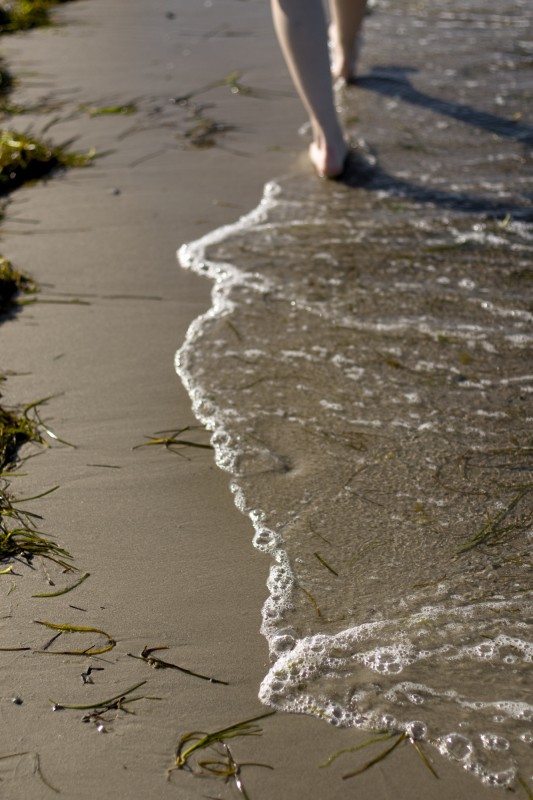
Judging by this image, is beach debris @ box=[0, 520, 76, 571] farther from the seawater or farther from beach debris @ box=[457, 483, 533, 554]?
beach debris @ box=[457, 483, 533, 554]

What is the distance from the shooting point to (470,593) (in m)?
1.90

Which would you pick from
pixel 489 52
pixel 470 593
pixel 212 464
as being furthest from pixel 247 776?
pixel 489 52

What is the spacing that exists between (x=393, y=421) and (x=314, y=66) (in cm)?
167

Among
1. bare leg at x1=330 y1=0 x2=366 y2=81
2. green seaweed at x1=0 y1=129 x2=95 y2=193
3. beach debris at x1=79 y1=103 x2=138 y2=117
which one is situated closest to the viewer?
green seaweed at x1=0 y1=129 x2=95 y2=193

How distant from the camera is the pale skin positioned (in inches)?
129

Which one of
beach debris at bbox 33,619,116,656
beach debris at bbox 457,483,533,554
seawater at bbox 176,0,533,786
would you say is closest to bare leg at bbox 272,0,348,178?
seawater at bbox 176,0,533,786

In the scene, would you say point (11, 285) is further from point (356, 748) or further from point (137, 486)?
point (356, 748)

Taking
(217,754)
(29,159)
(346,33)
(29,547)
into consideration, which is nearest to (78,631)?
(29,547)

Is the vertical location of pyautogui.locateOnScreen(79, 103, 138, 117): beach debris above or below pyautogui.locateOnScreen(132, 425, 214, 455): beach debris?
above

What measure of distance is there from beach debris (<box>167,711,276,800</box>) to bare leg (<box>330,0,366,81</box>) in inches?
136

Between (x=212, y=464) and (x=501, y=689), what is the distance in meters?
0.92

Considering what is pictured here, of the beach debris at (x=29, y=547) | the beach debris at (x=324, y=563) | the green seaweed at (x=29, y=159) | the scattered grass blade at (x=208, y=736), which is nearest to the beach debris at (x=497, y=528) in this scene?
the beach debris at (x=324, y=563)

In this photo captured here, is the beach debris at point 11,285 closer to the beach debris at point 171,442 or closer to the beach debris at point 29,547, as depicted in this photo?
the beach debris at point 171,442

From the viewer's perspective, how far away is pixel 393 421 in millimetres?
2398
